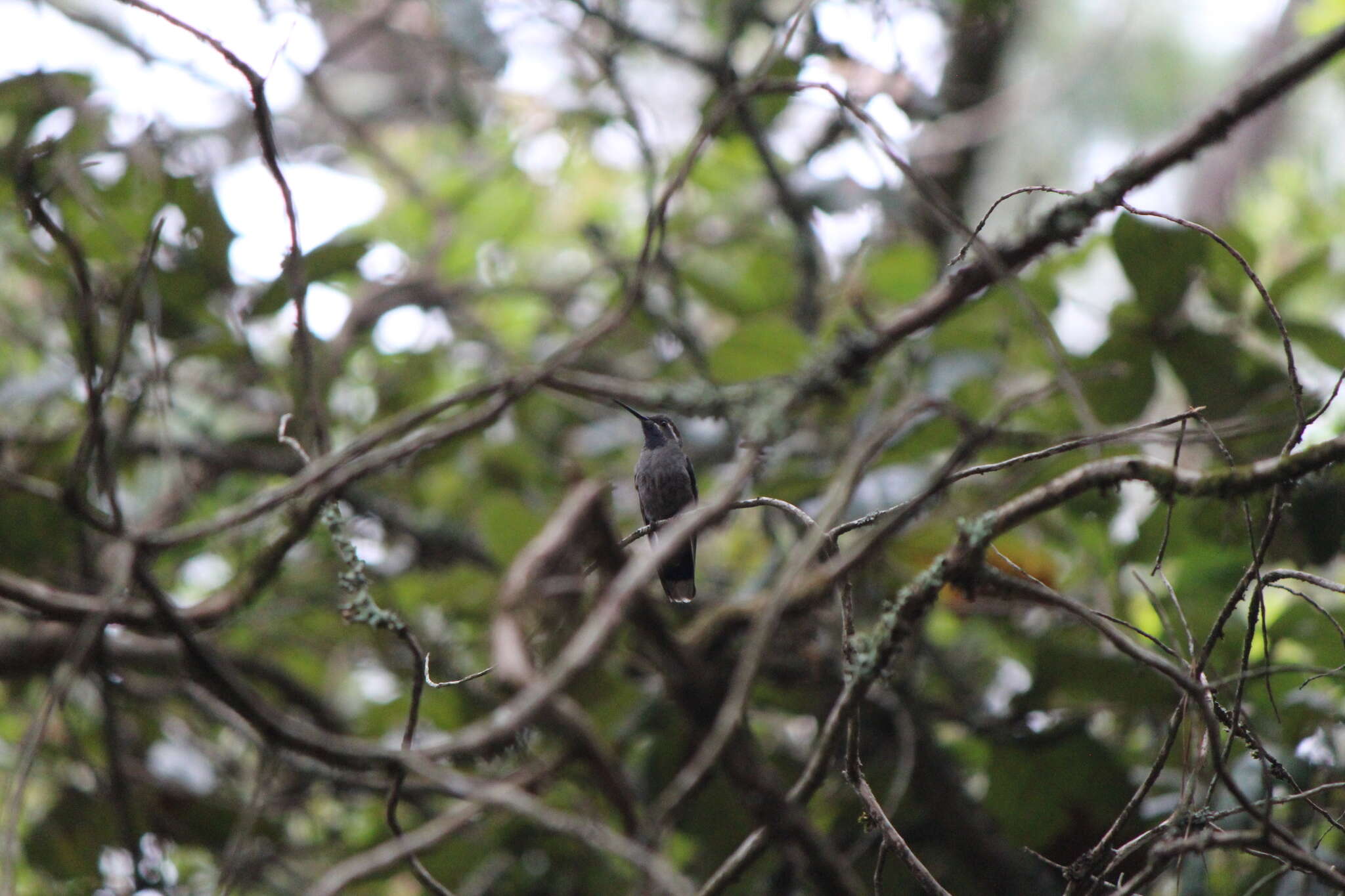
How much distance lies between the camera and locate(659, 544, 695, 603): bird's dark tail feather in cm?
357

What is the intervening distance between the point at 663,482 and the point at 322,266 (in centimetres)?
145

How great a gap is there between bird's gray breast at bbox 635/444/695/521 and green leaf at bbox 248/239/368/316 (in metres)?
1.35

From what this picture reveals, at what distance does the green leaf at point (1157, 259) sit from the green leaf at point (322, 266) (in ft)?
7.26

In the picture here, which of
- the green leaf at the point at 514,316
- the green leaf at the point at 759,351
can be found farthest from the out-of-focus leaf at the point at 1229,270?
the green leaf at the point at 514,316

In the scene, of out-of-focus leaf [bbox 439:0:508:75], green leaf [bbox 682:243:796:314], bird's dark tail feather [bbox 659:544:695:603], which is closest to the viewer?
bird's dark tail feather [bbox 659:544:695:603]

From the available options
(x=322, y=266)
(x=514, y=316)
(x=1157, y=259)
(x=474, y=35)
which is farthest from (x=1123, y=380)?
(x=514, y=316)

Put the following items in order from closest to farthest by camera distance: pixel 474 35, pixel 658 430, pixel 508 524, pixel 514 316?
pixel 508 524 < pixel 474 35 < pixel 658 430 < pixel 514 316

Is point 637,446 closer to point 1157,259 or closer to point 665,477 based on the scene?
point 665,477

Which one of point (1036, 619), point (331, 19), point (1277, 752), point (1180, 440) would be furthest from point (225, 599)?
point (331, 19)

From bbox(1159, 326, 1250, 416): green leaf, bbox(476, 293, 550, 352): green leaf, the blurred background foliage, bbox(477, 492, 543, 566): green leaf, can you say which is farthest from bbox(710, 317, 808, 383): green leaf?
bbox(476, 293, 550, 352): green leaf

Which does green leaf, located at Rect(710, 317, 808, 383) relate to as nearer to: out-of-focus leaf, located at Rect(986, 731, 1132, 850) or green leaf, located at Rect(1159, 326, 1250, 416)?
green leaf, located at Rect(1159, 326, 1250, 416)

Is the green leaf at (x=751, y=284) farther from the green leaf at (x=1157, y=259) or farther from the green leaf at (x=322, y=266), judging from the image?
the green leaf at (x=1157, y=259)

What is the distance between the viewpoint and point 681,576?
3.68 metres

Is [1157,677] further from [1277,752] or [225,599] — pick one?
[225,599]
